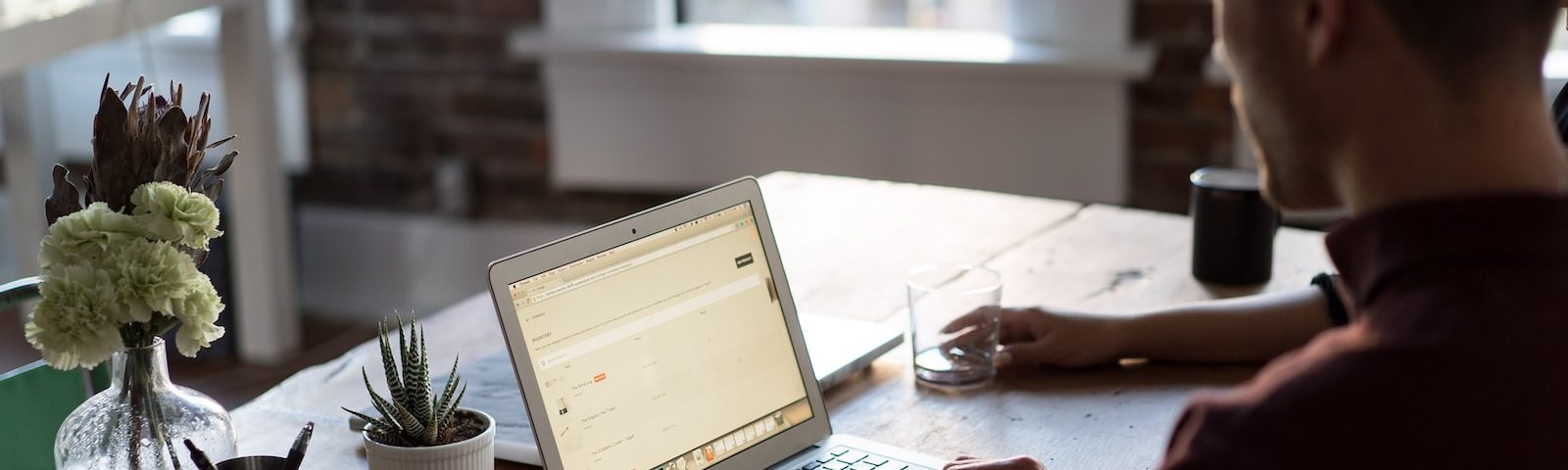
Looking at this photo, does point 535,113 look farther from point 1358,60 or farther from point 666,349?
A: point 1358,60

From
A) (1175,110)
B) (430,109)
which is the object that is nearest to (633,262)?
(1175,110)

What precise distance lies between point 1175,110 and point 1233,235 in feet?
4.23

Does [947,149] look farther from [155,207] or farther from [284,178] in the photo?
[155,207]

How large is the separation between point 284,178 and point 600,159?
25.2 inches

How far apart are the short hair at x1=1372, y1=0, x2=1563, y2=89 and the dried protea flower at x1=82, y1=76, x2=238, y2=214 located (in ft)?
2.39

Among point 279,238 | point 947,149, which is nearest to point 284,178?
point 279,238

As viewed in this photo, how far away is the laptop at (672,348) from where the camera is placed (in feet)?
3.45

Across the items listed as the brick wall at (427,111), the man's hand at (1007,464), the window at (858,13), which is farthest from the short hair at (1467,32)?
the brick wall at (427,111)

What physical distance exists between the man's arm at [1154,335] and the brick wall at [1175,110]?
4.73 feet

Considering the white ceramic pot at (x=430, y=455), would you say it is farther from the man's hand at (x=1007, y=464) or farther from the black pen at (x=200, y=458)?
the man's hand at (x=1007, y=464)

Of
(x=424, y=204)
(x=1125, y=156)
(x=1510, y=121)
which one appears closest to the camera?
(x=1510, y=121)

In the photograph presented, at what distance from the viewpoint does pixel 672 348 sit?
1.12 meters

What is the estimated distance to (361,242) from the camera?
3.56 metres

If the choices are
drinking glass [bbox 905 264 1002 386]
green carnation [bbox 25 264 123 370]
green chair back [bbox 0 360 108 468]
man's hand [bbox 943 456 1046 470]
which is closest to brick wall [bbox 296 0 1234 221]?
drinking glass [bbox 905 264 1002 386]
